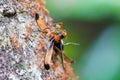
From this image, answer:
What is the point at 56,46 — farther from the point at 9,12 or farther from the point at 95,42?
the point at 95,42

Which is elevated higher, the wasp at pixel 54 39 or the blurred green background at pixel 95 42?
the wasp at pixel 54 39

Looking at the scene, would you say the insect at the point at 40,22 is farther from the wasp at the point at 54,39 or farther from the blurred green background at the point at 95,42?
the blurred green background at the point at 95,42

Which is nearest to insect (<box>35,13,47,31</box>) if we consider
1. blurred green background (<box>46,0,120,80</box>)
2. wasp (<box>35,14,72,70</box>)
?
wasp (<box>35,14,72,70</box>)

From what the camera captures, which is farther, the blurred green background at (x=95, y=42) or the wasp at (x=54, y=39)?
the blurred green background at (x=95, y=42)

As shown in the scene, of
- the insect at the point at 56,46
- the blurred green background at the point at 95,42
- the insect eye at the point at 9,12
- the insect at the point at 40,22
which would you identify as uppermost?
the insect eye at the point at 9,12

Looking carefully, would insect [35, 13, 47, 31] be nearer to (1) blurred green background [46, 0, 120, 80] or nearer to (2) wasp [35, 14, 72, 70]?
(2) wasp [35, 14, 72, 70]

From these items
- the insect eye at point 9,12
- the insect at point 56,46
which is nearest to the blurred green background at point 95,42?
the insect at point 56,46

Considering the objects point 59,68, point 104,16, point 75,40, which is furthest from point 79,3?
point 59,68

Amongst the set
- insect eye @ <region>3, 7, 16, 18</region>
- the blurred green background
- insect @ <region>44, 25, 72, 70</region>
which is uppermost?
insect eye @ <region>3, 7, 16, 18</region>
